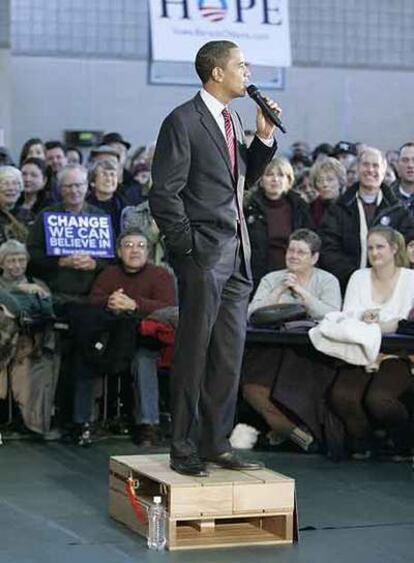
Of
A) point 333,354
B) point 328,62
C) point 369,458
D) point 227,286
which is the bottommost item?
point 369,458

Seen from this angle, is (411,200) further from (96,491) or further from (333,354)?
(96,491)

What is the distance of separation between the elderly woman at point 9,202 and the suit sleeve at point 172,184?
3.38 meters

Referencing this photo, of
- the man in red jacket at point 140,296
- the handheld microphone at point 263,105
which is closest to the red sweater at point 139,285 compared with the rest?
the man in red jacket at point 140,296

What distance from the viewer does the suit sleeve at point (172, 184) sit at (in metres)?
6.36

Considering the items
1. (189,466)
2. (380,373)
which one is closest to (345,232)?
(380,373)

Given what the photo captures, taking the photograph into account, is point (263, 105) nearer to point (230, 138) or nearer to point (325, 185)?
point (230, 138)

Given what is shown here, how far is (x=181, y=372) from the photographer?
21.5 feet

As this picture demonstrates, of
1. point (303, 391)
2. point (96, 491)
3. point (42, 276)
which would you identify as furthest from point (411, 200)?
point (96, 491)

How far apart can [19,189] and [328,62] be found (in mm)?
6297

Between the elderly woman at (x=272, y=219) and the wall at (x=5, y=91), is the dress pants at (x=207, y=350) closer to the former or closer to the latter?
the elderly woman at (x=272, y=219)

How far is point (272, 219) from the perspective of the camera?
9.58m

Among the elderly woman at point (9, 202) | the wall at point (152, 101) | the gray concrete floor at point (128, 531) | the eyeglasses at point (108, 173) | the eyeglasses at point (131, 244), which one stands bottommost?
the gray concrete floor at point (128, 531)

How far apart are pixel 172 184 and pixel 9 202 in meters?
3.66

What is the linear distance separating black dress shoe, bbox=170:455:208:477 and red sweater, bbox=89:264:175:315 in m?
2.47
